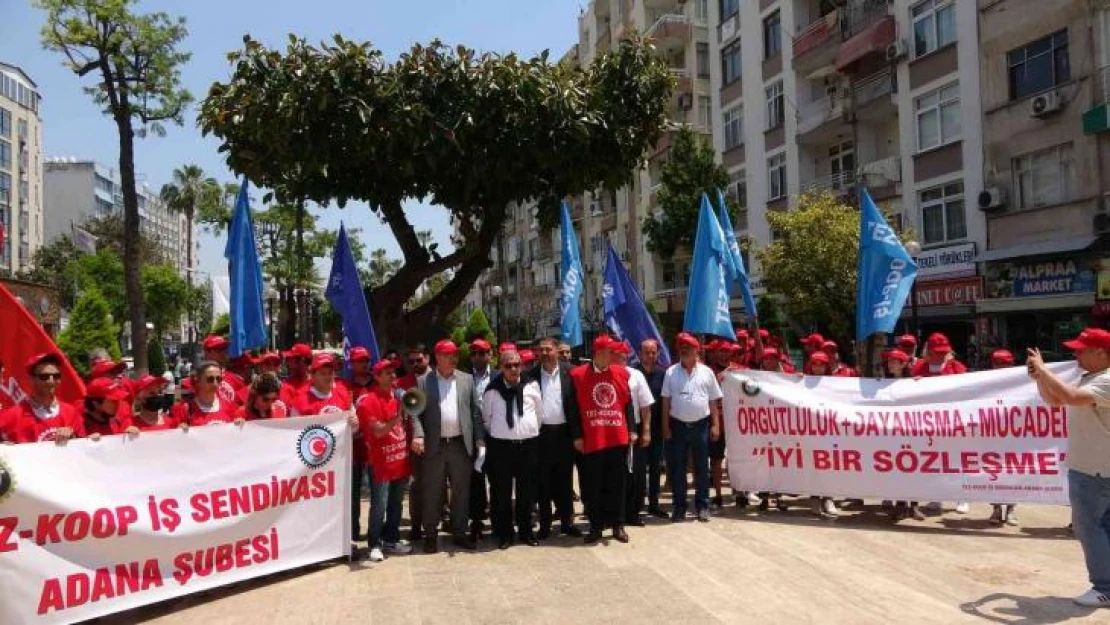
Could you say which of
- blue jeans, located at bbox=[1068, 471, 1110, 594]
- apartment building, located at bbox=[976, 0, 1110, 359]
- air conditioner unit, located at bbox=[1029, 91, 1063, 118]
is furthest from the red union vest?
air conditioner unit, located at bbox=[1029, 91, 1063, 118]

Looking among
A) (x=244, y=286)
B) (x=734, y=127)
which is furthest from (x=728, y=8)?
(x=244, y=286)

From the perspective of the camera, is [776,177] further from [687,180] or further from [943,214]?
[943,214]

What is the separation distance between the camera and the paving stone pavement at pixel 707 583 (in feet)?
18.4

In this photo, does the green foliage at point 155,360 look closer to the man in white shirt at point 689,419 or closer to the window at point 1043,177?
the man in white shirt at point 689,419

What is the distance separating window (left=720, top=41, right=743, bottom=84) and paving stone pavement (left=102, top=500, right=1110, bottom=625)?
30.8 metres

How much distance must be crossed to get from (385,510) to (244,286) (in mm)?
3324

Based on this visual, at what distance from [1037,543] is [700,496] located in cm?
297

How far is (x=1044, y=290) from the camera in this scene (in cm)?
2194

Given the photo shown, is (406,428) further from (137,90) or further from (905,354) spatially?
(137,90)

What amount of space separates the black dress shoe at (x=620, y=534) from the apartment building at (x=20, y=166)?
72.9 m

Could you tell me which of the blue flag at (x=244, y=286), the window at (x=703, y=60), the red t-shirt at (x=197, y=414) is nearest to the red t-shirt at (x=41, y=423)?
the red t-shirt at (x=197, y=414)

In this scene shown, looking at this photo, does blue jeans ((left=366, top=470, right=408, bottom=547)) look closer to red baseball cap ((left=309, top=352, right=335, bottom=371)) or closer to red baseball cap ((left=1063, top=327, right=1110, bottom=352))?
red baseball cap ((left=309, top=352, right=335, bottom=371))

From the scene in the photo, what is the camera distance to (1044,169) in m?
22.2

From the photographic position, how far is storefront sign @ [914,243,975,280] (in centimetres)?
2412
